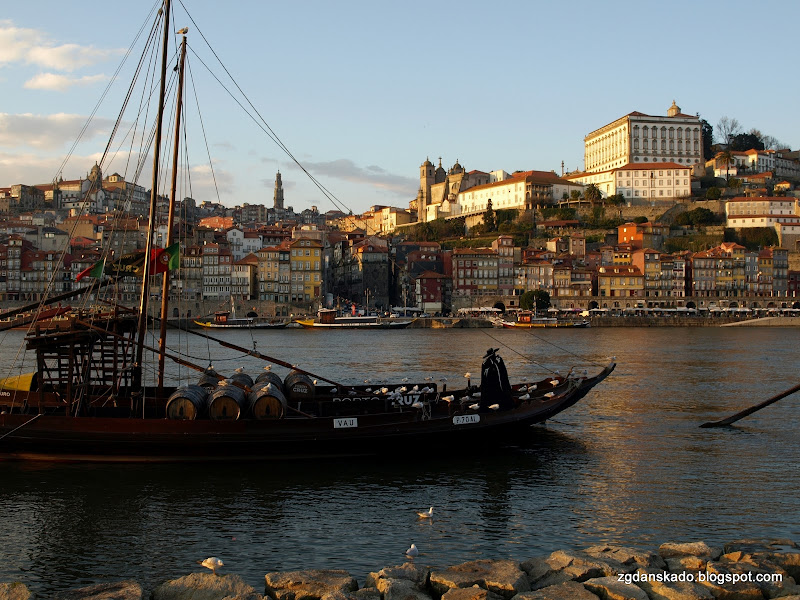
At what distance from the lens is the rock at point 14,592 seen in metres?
9.16

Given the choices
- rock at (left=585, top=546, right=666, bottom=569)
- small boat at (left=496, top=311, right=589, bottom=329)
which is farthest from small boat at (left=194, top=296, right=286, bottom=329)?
rock at (left=585, top=546, right=666, bottom=569)

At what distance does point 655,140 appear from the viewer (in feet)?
414

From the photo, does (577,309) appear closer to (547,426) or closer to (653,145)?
(653,145)

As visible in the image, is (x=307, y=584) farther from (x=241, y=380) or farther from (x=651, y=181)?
(x=651, y=181)

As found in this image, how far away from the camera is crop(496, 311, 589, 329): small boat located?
85.9 m

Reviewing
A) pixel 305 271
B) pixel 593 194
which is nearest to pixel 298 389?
pixel 305 271

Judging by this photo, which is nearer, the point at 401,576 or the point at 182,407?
the point at 401,576

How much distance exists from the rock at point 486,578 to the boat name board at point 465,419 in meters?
7.42

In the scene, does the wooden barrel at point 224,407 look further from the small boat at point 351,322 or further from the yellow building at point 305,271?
the yellow building at point 305,271

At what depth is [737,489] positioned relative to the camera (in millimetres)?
15250

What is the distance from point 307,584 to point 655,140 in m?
126

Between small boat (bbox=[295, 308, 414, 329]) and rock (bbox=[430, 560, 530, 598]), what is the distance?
76.7 metres

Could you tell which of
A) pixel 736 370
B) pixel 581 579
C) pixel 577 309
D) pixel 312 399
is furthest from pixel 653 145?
pixel 581 579

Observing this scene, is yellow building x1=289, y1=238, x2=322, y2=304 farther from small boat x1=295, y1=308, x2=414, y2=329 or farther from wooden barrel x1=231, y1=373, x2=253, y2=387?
wooden barrel x1=231, y1=373, x2=253, y2=387
